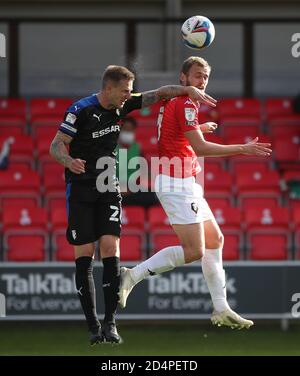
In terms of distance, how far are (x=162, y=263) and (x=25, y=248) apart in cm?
447

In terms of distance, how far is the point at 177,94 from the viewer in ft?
29.3

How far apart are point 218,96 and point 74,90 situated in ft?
6.57

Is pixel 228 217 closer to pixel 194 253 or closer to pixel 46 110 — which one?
pixel 46 110

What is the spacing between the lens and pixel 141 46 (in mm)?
16703

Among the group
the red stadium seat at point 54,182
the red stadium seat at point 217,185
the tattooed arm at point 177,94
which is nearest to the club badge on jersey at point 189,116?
the tattooed arm at point 177,94

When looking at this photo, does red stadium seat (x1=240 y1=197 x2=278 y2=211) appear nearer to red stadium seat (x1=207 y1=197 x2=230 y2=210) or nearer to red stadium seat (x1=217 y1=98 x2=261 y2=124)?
red stadium seat (x1=207 y1=197 x2=230 y2=210)

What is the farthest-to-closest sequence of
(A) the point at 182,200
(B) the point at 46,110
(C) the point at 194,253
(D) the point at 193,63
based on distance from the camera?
1. (B) the point at 46,110
2. (A) the point at 182,200
3. (C) the point at 194,253
4. (D) the point at 193,63

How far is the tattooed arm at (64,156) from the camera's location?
852 centimetres

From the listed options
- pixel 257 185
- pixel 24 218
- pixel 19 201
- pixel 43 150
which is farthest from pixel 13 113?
pixel 257 185

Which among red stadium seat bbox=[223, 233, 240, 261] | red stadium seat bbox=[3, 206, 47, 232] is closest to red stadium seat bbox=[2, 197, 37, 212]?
red stadium seat bbox=[3, 206, 47, 232]

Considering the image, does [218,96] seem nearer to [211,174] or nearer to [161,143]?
[211,174]

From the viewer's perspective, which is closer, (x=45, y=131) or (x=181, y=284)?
(x=181, y=284)

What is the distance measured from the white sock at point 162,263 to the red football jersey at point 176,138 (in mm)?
587

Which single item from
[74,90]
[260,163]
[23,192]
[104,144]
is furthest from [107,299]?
[74,90]
